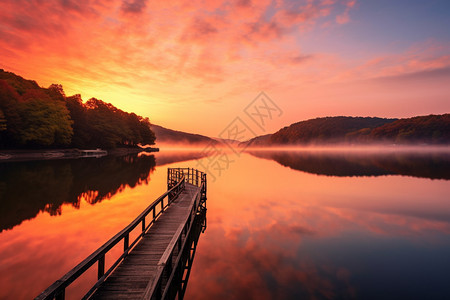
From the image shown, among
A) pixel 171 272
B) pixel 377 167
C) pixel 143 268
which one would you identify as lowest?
pixel 377 167

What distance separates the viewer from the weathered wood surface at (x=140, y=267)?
689 cm

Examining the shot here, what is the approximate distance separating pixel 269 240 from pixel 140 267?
9085 mm

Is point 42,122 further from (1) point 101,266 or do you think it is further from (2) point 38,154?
(1) point 101,266

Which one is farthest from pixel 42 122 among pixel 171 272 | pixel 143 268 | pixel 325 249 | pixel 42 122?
pixel 325 249

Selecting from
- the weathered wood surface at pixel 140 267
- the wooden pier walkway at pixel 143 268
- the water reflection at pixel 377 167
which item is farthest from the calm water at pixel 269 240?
the water reflection at pixel 377 167

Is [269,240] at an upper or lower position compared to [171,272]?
lower

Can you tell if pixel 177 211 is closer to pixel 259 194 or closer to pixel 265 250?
A: pixel 265 250

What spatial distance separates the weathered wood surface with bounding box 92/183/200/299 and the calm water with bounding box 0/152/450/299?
2.15 m

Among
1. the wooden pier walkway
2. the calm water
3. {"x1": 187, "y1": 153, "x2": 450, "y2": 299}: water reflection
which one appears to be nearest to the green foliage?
the calm water

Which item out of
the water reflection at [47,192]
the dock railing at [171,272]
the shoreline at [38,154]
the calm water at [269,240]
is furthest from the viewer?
the shoreline at [38,154]

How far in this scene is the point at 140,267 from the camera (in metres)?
8.33

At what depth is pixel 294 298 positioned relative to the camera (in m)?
8.88

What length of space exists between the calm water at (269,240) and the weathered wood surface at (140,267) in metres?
2.15

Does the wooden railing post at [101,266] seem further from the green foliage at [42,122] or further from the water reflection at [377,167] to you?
the green foliage at [42,122]
